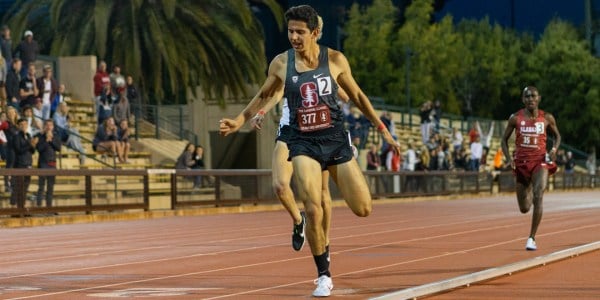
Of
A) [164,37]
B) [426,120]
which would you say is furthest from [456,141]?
[164,37]

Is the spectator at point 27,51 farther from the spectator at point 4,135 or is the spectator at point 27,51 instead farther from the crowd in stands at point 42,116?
the spectator at point 4,135

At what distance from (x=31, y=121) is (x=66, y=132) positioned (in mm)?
3279

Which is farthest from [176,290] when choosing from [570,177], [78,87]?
[570,177]

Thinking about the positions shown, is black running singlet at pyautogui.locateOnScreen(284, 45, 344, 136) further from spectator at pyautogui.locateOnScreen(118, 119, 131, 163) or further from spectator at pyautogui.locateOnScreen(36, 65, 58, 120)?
spectator at pyautogui.locateOnScreen(118, 119, 131, 163)

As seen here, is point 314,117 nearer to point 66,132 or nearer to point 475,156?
point 66,132

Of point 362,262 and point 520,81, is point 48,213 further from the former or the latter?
point 520,81

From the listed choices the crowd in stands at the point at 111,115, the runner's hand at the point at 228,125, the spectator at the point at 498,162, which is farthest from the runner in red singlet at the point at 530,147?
the spectator at the point at 498,162

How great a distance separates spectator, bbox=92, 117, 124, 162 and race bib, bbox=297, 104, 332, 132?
24.8m

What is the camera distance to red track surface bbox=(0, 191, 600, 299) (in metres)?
11.8

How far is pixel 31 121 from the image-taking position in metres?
30.2

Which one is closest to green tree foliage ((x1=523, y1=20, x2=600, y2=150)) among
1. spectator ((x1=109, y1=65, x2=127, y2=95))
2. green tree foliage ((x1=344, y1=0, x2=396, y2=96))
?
green tree foliage ((x1=344, y1=0, x2=396, y2=96))

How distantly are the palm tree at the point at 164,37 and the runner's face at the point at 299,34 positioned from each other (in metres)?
29.1

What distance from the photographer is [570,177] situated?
6856cm

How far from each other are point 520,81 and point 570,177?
24.8 metres
